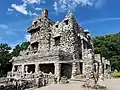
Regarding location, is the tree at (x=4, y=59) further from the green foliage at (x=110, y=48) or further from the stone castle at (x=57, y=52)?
the green foliage at (x=110, y=48)

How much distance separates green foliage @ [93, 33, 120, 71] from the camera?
158ft

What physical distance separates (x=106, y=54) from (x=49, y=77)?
2927 centimetres

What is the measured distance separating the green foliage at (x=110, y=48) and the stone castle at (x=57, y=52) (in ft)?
37.2

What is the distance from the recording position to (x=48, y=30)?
120ft

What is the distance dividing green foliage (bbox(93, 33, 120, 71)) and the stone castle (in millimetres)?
11345

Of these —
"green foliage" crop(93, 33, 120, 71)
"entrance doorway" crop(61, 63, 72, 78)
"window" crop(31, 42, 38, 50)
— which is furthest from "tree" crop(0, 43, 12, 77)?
"green foliage" crop(93, 33, 120, 71)

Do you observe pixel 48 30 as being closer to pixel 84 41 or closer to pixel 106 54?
pixel 84 41

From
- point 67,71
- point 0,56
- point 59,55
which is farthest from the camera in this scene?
point 0,56

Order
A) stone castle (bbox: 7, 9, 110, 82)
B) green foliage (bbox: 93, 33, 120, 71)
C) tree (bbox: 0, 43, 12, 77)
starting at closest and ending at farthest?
stone castle (bbox: 7, 9, 110, 82) → tree (bbox: 0, 43, 12, 77) → green foliage (bbox: 93, 33, 120, 71)

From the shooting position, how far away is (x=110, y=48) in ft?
172

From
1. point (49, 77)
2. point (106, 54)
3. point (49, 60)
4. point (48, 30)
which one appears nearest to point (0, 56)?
point (48, 30)

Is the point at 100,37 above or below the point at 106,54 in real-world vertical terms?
above

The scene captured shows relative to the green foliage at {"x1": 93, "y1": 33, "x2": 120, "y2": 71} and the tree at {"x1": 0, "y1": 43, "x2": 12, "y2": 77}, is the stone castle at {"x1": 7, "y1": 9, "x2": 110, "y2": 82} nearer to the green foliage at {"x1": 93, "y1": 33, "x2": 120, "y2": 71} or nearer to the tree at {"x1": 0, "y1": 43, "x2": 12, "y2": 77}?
the tree at {"x1": 0, "y1": 43, "x2": 12, "y2": 77}

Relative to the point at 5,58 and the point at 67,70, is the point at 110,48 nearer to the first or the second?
the point at 67,70
